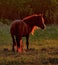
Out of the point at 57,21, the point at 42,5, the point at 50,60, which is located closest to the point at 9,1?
the point at 42,5

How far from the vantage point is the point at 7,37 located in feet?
57.0

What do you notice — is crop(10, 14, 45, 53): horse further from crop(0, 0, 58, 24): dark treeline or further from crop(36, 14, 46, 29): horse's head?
crop(0, 0, 58, 24): dark treeline

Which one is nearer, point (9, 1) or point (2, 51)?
point (2, 51)

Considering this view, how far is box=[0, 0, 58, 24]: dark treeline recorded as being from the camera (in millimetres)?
29703

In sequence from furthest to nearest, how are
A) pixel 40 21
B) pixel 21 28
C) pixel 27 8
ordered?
pixel 27 8
pixel 40 21
pixel 21 28

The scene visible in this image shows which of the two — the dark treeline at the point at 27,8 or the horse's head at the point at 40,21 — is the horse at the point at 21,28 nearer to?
the horse's head at the point at 40,21

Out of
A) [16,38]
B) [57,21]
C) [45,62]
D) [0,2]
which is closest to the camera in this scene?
[45,62]

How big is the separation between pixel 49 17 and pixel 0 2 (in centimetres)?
493

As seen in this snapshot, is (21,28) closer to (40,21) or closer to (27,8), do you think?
(40,21)

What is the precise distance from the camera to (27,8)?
3023 centimetres

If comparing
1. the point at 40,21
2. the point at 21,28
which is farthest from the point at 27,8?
the point at 21,28

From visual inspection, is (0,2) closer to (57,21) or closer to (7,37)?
(57,21)

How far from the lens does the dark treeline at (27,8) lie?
97.5 ft

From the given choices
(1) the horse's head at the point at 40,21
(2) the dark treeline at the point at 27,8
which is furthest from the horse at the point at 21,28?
(2) the dark treeline at the point at 27,8
